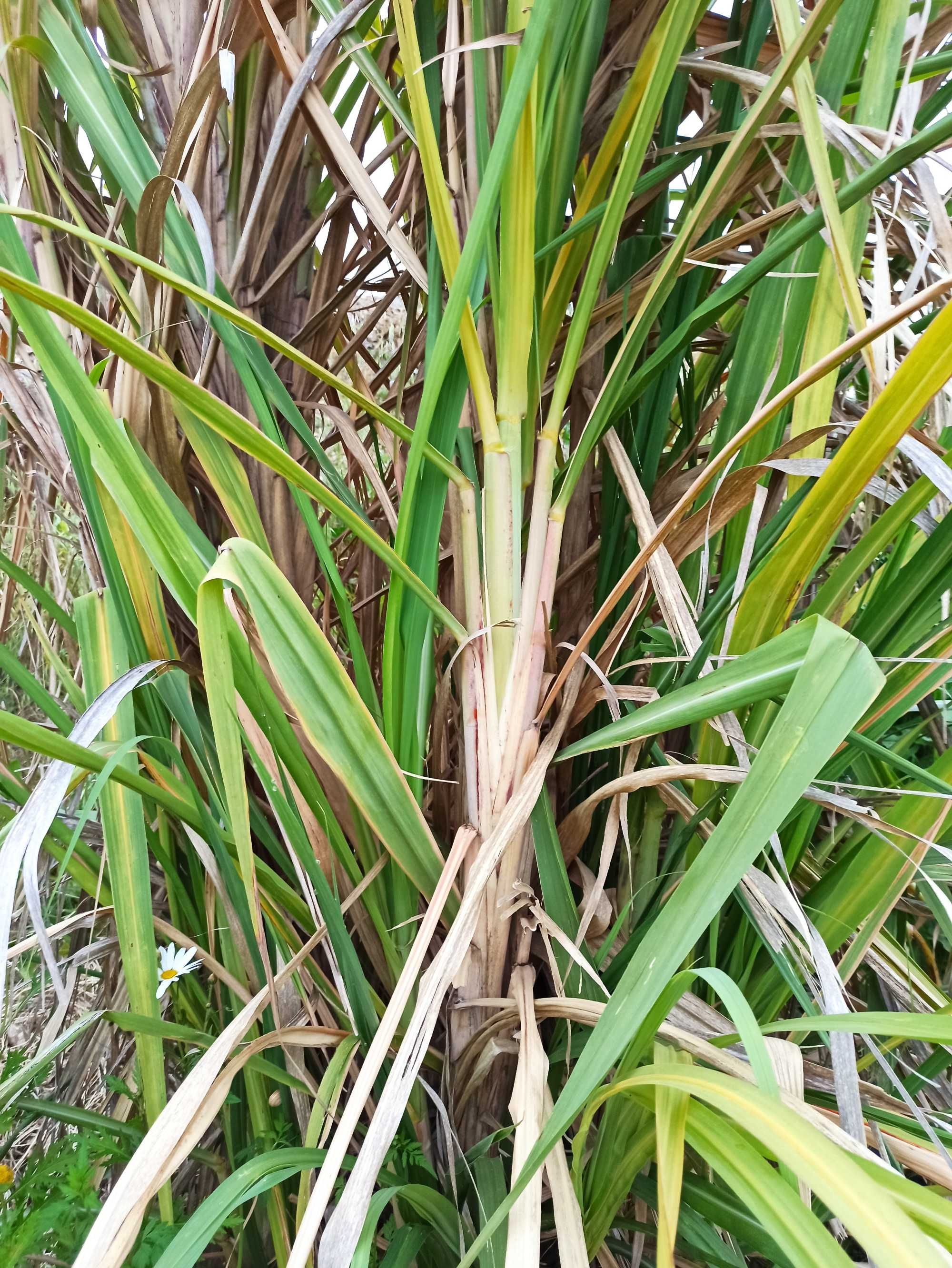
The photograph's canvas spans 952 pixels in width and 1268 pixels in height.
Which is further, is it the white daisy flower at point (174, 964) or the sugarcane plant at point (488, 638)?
the white daisy flower at point (174, 964)

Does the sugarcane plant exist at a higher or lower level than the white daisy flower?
higher

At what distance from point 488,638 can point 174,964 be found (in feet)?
0.99

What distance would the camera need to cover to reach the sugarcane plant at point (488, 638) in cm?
30

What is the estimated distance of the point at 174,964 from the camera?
20.0 inches

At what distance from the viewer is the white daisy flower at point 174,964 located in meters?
0.49

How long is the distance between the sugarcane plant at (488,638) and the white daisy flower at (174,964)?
23 millimetres

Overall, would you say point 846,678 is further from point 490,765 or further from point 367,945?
point 367,945

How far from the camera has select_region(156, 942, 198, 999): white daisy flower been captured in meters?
0.49

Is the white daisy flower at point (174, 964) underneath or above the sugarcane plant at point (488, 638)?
underneath

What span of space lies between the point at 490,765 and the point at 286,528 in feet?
0.74

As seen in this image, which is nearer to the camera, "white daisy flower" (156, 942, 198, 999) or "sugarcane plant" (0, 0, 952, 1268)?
"sugarcane plant" (0, 0, 952, 1268)

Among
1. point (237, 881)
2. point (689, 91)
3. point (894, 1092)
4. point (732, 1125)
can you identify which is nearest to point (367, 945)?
point (237, 881)

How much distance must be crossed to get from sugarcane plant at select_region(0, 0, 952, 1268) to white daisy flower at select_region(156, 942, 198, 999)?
2cm

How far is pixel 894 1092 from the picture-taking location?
51 centimetres
